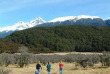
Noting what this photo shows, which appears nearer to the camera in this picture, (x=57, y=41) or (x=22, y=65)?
(x=22, y=65)

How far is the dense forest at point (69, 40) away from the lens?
4058 inches

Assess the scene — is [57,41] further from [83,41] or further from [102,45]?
[102,45]

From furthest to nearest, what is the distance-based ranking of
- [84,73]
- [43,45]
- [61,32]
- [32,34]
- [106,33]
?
[61,32]
[32,34]
[106,33]
[43,45]
[84,73]

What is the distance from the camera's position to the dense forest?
10306 centimetres

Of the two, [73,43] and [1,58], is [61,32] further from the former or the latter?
[1,58]

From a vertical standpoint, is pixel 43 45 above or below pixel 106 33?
below

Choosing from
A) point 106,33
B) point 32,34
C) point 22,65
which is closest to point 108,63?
point 22,65

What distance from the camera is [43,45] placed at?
113 meters

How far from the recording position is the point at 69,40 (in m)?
124

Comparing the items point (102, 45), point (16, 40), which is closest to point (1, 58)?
point (102, 45)

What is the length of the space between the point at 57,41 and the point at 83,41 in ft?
64.8

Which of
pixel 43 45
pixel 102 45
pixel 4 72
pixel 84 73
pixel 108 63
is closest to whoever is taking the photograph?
pixel 4 72

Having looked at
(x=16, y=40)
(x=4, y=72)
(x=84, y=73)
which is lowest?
(x=84, y=73)

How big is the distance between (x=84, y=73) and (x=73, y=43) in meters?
98.5
